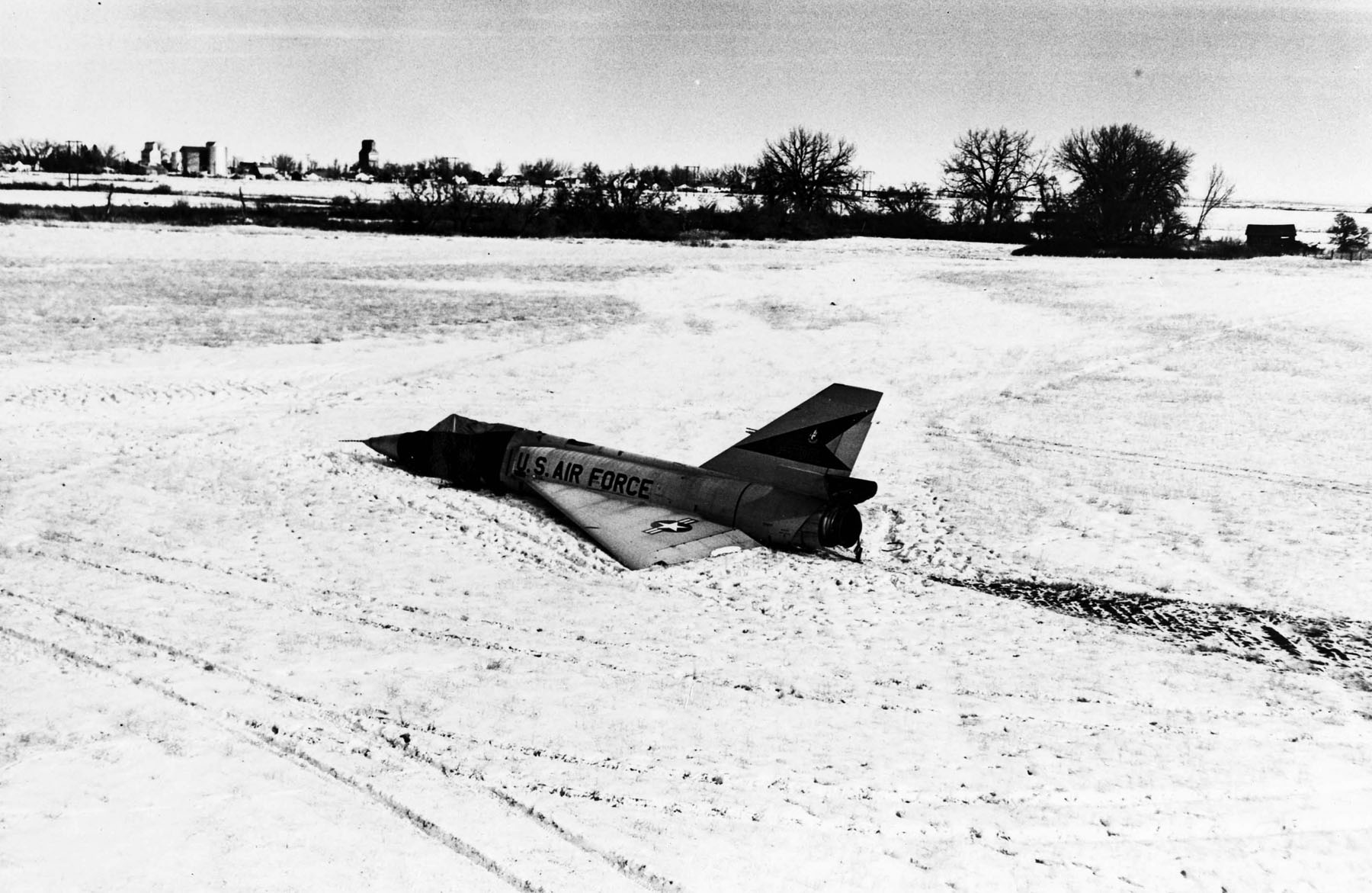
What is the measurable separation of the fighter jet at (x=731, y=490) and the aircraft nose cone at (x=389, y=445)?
3076mm

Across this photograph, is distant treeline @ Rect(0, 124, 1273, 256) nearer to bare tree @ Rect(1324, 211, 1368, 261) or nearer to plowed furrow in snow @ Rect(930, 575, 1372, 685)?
bare tree @ Rect(1324, 211, 1368, 261)

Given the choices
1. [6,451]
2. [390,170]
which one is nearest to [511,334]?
[6,451]

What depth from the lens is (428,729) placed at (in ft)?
35.8

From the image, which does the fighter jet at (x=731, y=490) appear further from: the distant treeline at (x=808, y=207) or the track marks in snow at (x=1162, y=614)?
the distant treeline at (x=808, y=207)

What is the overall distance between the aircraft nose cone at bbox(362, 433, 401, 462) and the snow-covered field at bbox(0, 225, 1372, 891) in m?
0.39

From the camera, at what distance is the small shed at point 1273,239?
7006cm

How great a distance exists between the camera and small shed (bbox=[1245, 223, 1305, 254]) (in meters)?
70.1

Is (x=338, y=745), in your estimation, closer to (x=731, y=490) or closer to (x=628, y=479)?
(x=731, y=490)

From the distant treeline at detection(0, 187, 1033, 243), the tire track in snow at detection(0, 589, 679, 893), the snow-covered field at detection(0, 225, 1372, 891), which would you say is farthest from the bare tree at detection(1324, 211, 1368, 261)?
the tire track in snow at detection(0, 589, 679, 893)

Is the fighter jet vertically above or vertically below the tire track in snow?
above

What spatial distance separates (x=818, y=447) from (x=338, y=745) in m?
9.58

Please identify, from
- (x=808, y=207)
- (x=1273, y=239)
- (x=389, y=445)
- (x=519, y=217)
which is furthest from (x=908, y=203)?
(x=389, y=445)

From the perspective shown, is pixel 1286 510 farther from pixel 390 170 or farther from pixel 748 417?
pixel 390 170

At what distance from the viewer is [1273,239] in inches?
2968
